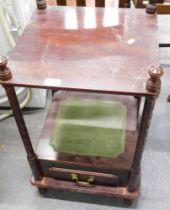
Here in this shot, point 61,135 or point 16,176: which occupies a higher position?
point 61,135

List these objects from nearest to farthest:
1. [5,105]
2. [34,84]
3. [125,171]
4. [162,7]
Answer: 1. [34,84]
2. [125,171]
3. [162,7]
4. [5,105]

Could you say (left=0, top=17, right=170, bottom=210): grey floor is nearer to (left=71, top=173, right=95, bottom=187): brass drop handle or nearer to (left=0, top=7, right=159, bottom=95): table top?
(left=71, top=173, right=95, bottom=187): brass drop handle

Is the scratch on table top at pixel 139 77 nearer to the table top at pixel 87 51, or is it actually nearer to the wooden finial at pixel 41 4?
the table top at pixel 87 51

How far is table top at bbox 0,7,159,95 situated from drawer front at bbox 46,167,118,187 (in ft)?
1.34

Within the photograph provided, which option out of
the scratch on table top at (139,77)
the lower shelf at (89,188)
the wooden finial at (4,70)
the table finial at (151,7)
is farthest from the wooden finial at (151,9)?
the lower shelf at (89,188)

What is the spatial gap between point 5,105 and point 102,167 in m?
0.75

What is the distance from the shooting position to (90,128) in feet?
3.12

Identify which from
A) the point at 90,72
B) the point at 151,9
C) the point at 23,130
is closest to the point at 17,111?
the point at 23,130

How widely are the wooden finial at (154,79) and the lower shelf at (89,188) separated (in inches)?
20.1

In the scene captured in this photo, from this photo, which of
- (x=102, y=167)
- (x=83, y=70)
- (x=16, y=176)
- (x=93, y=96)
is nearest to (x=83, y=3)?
(x=93, y=96)

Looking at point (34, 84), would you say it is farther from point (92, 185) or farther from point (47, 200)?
point (47, 200)

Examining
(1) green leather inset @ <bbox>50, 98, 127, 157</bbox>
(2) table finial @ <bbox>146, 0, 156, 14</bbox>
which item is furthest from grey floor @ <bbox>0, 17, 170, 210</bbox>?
(2) table finial @ <bbox>146, 0, 156, 14</bbox>

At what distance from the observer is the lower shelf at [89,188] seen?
93cm

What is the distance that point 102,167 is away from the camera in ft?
2.86
